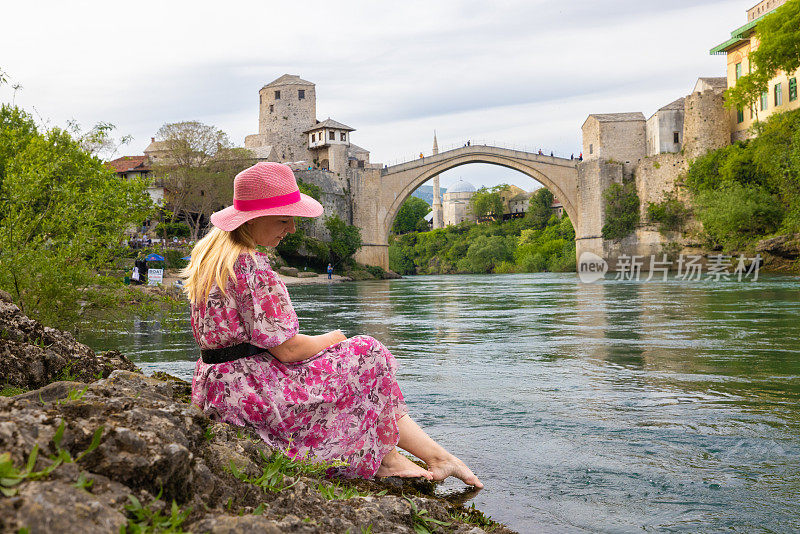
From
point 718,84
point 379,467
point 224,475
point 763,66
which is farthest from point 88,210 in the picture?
point 718,84

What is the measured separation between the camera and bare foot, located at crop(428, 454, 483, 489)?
7.17ft

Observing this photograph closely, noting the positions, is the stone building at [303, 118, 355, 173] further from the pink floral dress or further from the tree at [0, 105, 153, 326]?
the pink floral dress

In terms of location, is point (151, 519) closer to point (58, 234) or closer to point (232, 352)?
point (232, 352)

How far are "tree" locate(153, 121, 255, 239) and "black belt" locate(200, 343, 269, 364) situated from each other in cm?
2898

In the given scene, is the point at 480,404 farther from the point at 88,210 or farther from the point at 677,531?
the point at 88,210

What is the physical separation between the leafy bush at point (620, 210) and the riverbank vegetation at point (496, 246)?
18.4 feet

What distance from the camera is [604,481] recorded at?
2219mm

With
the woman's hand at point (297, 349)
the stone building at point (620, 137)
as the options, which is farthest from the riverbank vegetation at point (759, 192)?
the woman's hand at point (297, 349)

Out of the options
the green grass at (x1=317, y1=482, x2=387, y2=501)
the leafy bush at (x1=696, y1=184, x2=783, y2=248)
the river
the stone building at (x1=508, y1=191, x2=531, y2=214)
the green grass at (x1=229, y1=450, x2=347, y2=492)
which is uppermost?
the stone building at (x1=508, y1=191, x2=531, y2=214)

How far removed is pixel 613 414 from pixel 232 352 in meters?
1.90

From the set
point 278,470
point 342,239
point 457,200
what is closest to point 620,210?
point 342,239

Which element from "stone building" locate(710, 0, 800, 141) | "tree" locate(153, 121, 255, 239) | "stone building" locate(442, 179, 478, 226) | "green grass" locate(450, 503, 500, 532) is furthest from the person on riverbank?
"stone building" locate(442, 179, 478, 226)

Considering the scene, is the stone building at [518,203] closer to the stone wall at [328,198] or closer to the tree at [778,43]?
the stone wall at [328,198]

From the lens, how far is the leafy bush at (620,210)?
36.4 meters
